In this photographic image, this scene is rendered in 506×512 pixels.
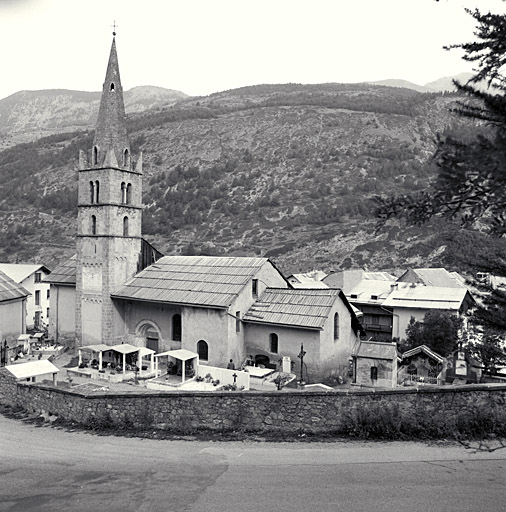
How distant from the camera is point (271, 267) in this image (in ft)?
108

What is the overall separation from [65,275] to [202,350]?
1478cm

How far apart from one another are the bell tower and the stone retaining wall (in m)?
17.5

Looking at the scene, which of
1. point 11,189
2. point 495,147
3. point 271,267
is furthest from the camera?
point 11,189

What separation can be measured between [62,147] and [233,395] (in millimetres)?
135342

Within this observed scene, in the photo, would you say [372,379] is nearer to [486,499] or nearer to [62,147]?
[486,499]

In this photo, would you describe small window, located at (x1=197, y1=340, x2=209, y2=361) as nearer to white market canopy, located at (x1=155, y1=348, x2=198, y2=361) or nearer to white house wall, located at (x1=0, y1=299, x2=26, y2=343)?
white market canopy, located at (x1=155, y1=348, x2=198, y2=361)

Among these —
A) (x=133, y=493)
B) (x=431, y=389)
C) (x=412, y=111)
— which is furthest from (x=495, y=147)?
(x=412, y=111)

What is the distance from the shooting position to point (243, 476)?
469 inches

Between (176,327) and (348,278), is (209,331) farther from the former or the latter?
(348,278)

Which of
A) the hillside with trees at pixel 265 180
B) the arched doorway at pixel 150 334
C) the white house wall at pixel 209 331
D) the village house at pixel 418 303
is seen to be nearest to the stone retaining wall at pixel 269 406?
the white house wall at pixel 209 331

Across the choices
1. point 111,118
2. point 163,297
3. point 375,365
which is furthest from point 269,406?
point 111,118

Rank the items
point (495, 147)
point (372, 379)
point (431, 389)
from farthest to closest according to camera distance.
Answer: point (372, 379), point (431, 389), point (495, 147)

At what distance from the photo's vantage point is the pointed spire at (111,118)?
1342 inches

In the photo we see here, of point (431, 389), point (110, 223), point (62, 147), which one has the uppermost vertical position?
point (62, 147)
